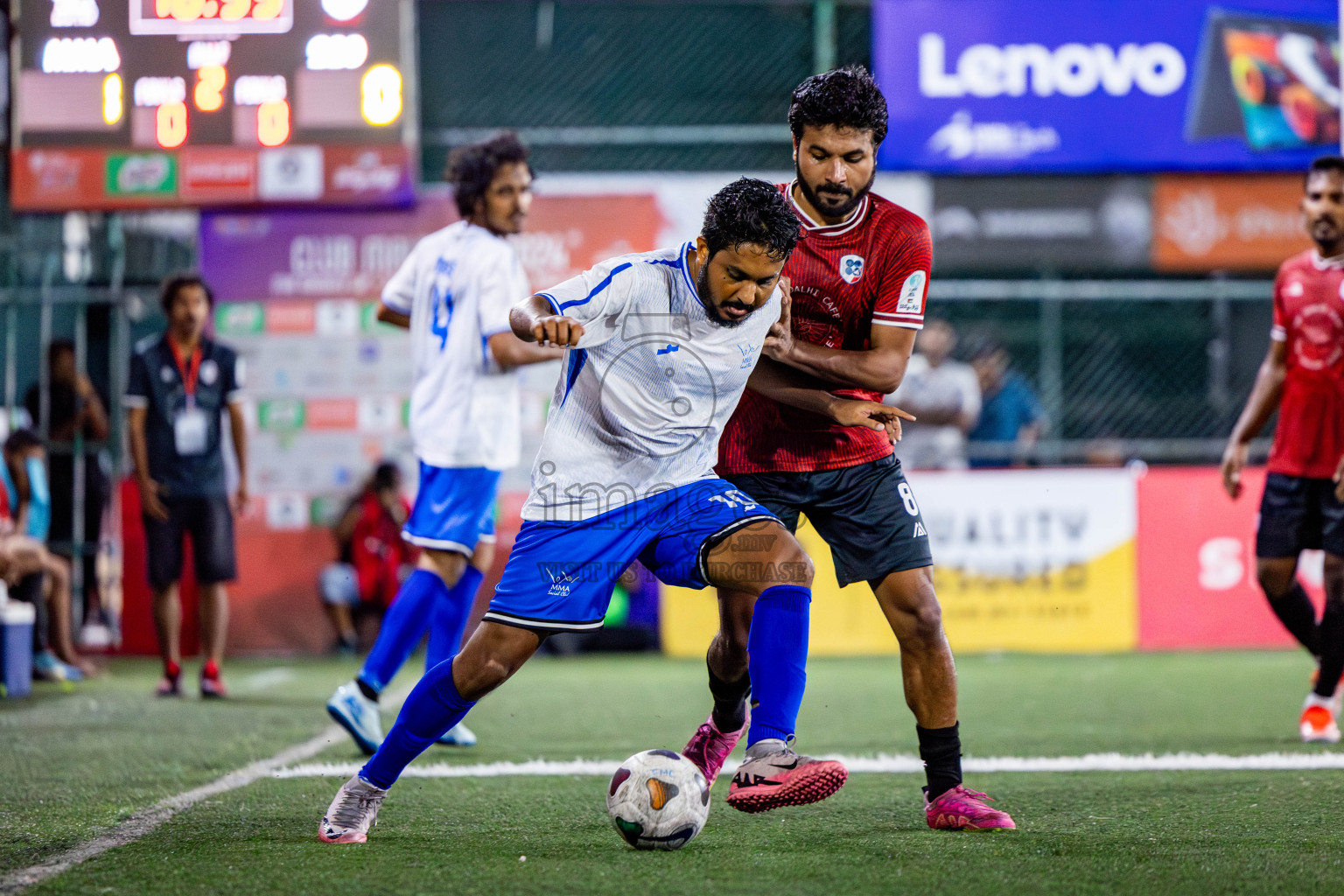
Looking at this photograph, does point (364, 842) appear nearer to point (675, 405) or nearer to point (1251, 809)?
point (675, 405)

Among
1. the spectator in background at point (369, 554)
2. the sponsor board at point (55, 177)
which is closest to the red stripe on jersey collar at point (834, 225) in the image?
the sponsor board at point (55, 177)

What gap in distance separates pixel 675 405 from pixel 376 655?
2118mm

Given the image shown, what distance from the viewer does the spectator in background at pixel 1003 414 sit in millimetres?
11078

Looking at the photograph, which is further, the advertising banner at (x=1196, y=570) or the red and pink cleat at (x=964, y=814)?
the advertising banner at (x=1196, y=570)

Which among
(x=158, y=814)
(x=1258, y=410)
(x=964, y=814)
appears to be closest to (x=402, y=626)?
(x=158, y=814)

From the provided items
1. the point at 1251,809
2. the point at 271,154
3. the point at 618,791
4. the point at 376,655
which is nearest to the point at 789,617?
the point at 618,791

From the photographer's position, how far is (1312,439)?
6156mm

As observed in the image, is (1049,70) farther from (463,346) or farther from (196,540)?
(196,540)

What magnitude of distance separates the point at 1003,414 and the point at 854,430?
728 cm

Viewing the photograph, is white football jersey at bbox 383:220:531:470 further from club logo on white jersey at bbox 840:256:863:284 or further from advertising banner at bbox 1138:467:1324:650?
advertising banner at bbox 1138:467:1324:650

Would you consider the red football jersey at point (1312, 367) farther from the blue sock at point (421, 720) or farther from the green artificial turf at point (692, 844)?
the blue sock at point (421, 720)

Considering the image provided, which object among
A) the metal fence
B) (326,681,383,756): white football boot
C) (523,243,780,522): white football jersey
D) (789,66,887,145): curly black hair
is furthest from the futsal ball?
the metal fence

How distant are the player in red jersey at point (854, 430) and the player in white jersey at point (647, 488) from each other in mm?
250

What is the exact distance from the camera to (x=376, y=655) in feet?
17.8
